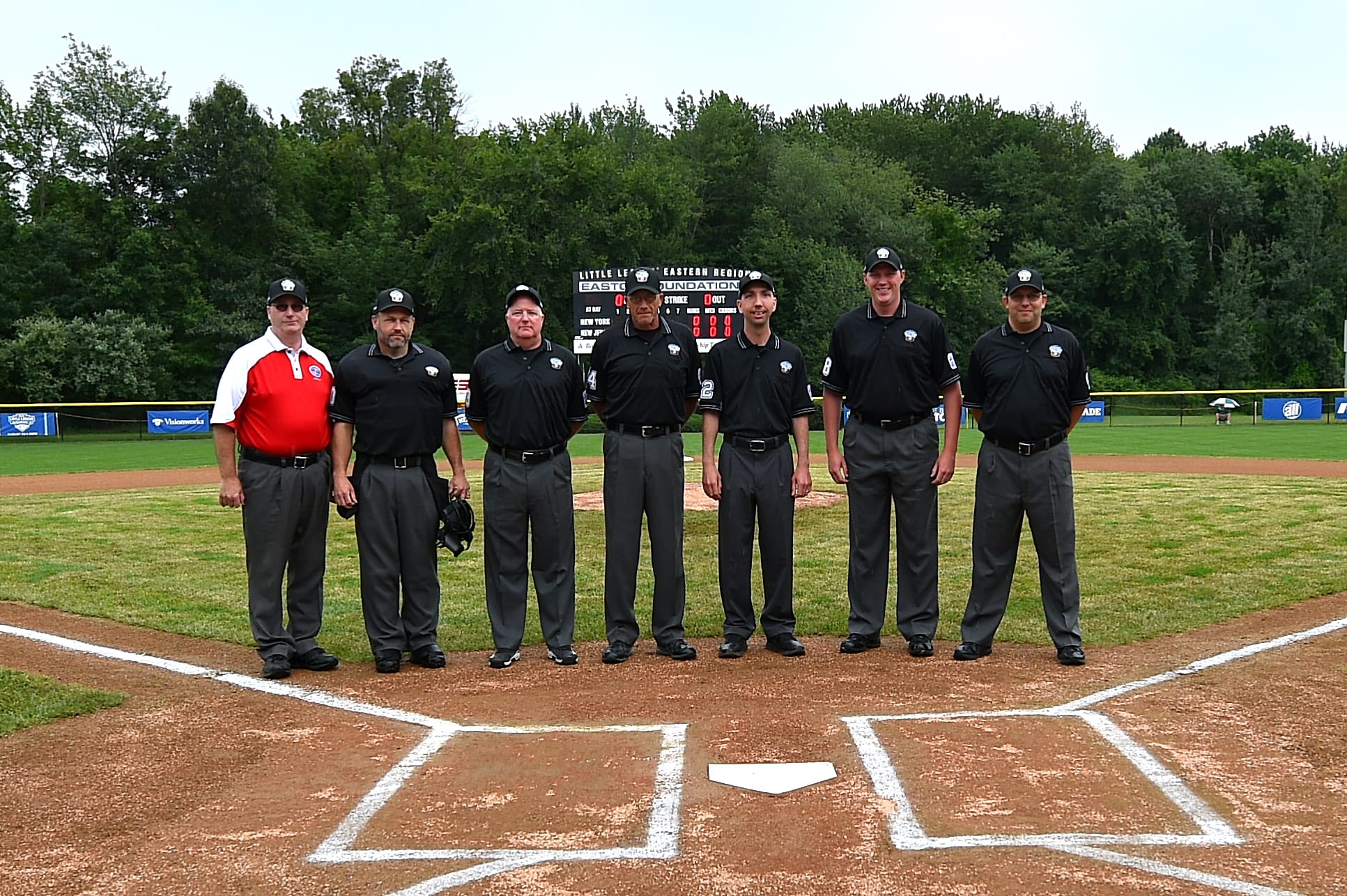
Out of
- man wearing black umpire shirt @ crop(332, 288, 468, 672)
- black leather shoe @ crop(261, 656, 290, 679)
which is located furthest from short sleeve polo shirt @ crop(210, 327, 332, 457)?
black leather shoe @ crop(261, 656, 290, 679)

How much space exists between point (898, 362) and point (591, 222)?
120ft

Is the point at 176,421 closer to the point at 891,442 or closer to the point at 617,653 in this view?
the point at 617,653

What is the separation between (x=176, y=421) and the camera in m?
31.5

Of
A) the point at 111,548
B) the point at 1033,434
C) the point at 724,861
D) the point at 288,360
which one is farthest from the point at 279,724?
the point at 111,548

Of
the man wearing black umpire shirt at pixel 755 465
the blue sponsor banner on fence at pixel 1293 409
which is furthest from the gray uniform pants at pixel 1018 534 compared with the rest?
the blue sponsor banner on fence at pixel 1293 409

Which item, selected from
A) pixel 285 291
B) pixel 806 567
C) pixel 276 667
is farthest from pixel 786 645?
pixel 285 291

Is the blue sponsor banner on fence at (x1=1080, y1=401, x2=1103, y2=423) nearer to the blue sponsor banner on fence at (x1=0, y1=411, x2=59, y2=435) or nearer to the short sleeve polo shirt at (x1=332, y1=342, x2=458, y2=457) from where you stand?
the blue sponsor banner on fence at (x1=0, y1=411, x2=59, y2=435)

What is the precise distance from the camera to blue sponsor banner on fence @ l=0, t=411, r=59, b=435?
94.3 ft

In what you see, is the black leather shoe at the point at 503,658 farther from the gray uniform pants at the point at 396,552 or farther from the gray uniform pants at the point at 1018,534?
the gray uniform pants at the point at 1018,534

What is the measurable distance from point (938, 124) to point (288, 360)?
60.2 m

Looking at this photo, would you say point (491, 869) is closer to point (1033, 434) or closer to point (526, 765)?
point (526, 765)

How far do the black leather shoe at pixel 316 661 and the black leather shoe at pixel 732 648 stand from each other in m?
2.00

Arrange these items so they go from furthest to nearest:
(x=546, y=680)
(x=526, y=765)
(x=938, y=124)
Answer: (x=938, y=124) → (x=546, y=680) → (x=526, y=765)

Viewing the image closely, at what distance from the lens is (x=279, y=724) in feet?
15.9
